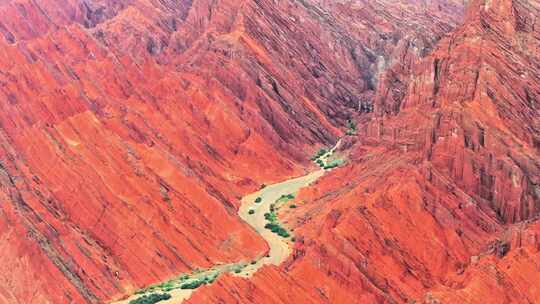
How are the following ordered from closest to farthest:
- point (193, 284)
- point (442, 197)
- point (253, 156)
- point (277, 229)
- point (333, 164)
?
1. point (193, 284)
2. point (442, 197)
3. point (277, 229)
4. point (333, 164)
5. point (253, 156)

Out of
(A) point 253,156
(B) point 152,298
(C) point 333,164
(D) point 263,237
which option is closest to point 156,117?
(A) point 253,156

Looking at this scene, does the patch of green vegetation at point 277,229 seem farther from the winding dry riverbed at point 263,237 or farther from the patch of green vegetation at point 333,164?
the patch of green vegetation at point 333,164

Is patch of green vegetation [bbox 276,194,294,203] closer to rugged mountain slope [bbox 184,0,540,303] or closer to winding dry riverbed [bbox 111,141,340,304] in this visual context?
winding dry riverbed [bbox 111,141,340,304]

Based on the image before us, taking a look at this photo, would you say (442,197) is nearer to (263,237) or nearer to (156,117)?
(263,237)

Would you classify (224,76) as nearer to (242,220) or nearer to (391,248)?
(242,220)

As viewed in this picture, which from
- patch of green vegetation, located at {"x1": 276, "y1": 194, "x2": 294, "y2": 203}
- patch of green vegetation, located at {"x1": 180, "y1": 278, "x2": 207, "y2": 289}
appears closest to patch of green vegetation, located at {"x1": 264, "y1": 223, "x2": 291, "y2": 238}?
patch of green vegetation, located at {"x1": 276, "y1": 194, "x2": 294, "y2": 203}

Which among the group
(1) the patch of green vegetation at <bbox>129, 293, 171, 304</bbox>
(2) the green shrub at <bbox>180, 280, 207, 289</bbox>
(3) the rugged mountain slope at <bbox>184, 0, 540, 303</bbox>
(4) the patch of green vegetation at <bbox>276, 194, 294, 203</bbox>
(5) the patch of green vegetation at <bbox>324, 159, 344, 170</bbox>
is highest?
(3) the rugged mountain slope at <bbox>184, 0, 540, 303</bbox>
